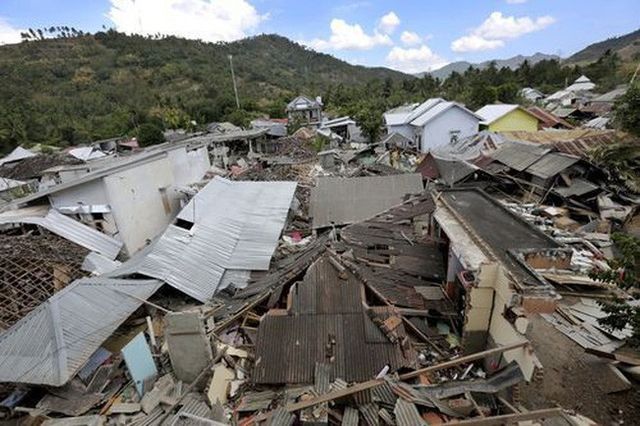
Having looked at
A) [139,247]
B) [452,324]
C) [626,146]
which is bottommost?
[139,247]

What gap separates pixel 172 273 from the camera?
10.5 metres

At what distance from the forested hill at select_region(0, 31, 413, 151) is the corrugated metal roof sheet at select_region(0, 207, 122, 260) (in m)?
A: 45.5

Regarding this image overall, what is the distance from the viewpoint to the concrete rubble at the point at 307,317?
6.12 m

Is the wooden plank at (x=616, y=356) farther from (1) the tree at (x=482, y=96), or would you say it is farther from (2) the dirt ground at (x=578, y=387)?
(1) the tree at (x=482, y=96)

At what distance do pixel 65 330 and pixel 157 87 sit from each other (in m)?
86.8

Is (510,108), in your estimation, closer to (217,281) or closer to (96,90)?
(217,281)

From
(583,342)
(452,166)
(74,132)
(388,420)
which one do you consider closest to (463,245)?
(583,342)

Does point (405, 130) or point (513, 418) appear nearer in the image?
point (513, 418)

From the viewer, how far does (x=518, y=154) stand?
1934cm

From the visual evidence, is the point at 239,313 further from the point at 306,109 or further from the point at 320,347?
the point at 306,109

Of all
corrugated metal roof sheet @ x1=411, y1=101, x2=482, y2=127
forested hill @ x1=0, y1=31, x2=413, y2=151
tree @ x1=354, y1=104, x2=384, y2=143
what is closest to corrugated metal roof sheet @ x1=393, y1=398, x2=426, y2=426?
corrugated metal roof sheet @ x1=411, y1=101, x2=482, y2=127

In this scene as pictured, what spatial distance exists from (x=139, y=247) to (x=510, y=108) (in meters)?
33.3

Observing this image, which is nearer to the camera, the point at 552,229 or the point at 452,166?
the point at 552,229

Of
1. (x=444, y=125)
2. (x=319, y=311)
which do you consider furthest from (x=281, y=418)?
(x=444, y=125)
